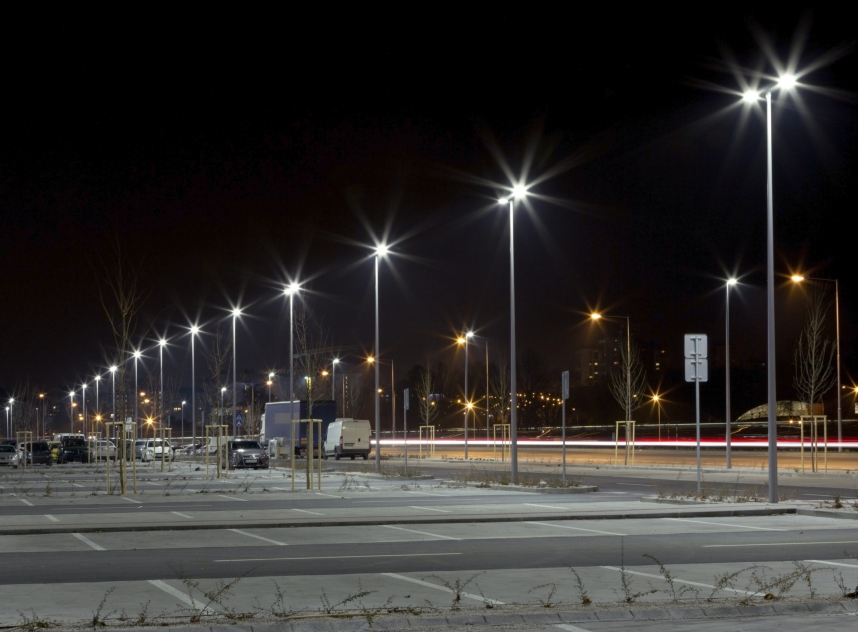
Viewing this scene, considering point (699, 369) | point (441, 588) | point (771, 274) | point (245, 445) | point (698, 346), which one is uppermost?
point (771, 274)

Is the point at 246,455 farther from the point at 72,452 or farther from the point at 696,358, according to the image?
the point at 696,358

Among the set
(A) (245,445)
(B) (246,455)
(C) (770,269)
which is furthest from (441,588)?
(A) (245,445)

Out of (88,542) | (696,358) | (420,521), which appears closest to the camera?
(88,542)

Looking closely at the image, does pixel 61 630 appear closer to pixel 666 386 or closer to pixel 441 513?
pixel 441 513

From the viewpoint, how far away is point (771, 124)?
79.8ft

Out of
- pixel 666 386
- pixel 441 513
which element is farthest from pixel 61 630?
pixel 666 386

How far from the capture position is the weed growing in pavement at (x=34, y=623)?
890cm

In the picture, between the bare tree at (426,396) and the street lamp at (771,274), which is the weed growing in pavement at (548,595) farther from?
the bare tree at (426,396)

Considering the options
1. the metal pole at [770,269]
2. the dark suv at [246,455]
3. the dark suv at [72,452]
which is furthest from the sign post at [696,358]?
the dark suv at [72,452]

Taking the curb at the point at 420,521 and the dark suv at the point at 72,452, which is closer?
the curb at the point at 420,521

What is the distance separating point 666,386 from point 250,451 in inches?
3784

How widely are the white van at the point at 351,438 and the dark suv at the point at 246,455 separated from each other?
1405cm

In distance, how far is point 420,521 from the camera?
792 inches

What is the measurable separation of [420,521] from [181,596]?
9455 mm
